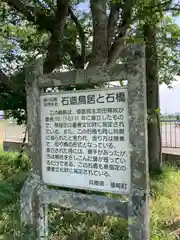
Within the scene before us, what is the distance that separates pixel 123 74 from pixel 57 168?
1076mm

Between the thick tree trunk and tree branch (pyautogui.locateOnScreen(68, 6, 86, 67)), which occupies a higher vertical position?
tree branch (pyautogui.locateOnScreen(68, 6, 86, 67))

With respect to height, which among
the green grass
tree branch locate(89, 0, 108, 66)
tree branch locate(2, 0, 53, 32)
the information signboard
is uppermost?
Result: tree branch locate(2, 0, 53, 32)

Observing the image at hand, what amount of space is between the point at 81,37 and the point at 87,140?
3.59 meters

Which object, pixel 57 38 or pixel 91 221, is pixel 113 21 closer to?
pixel 57 38

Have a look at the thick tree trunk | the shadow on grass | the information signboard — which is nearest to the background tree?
the thick tree trunk

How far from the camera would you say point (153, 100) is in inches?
278


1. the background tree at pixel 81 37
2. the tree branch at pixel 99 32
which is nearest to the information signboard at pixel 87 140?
the background tree at pixel 81 37

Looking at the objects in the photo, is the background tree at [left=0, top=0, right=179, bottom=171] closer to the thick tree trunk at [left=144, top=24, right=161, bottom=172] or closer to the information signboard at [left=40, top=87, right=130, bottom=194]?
the thick tree trunk at [left=144, top=24, right=161, bottom=172]

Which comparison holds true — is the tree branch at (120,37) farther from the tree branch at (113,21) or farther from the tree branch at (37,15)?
the tree branch at (37,15)

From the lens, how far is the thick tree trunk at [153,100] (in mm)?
6516

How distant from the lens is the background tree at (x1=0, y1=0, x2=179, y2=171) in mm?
4645

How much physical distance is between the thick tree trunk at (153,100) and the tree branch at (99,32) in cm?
226

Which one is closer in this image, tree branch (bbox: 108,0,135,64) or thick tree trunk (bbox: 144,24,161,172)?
tree branch (bbox: 108,0,135,64)

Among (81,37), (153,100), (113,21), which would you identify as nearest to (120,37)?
(113,21)
